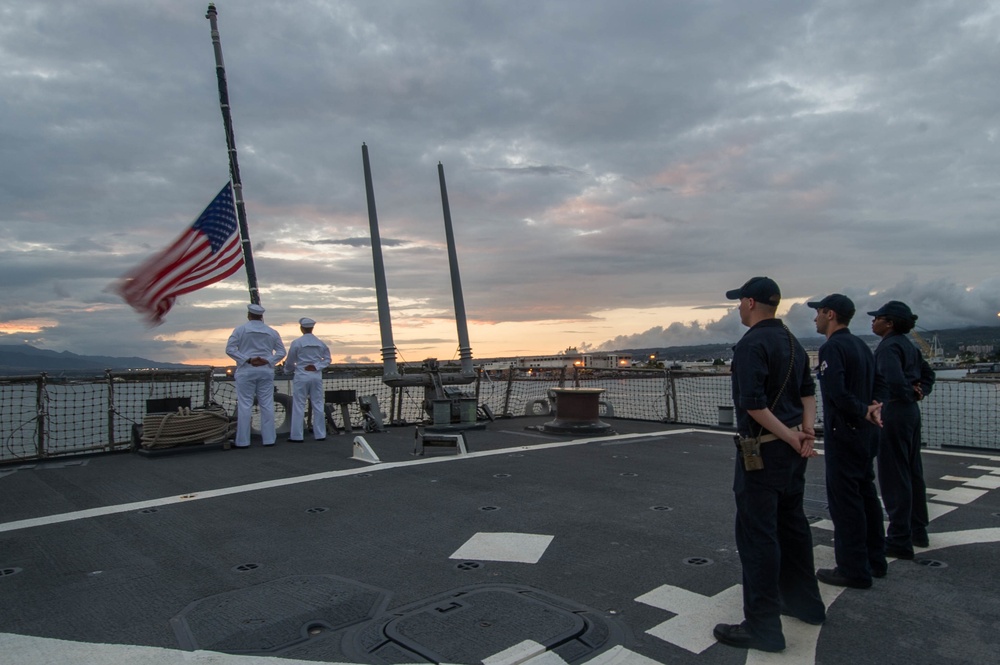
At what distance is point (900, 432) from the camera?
4.83 m

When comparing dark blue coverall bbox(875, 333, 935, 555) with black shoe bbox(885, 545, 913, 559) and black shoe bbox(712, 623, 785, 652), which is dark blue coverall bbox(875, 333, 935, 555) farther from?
black shoe bbox(712, 623, 785, 652)

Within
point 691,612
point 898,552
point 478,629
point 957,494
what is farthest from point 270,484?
point 957,494

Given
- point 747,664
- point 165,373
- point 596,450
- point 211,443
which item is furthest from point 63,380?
point 747,664

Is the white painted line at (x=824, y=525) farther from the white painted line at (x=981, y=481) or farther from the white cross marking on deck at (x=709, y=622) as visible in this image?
the white painted line at (x=981, y=481)

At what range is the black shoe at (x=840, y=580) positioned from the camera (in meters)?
3.91

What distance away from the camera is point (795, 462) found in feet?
10.7

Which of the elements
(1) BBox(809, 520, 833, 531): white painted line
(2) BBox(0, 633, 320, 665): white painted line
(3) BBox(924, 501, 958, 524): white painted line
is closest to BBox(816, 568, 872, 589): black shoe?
(1) BBox(809, 520, 833, 531): white painted line

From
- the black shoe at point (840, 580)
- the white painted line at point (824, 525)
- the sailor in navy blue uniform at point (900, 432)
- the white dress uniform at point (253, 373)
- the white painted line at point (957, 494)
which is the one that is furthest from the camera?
the white dress uniform at point (253, 373)

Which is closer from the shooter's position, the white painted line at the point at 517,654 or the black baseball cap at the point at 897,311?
the white painted line at the point at 517,654

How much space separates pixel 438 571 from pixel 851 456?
2714 mm

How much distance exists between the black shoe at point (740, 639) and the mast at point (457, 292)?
1012 centimetres

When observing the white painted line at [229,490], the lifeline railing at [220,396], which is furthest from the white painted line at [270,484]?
the lifeline railing at [220,396]

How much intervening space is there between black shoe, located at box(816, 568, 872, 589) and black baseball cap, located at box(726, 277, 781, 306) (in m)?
1.84

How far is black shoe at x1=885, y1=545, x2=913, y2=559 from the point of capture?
4.50 meters
